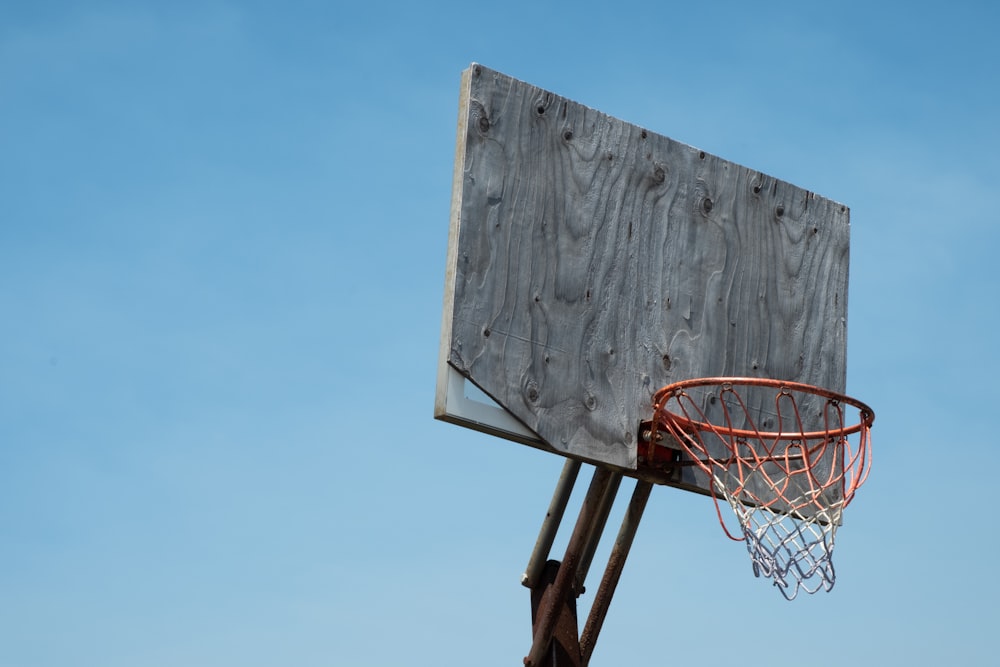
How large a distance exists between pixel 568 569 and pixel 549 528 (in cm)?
33

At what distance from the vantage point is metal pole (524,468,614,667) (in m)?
6.60

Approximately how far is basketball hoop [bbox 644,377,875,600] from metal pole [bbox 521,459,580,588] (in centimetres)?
70

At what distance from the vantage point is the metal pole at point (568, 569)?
660 centimetres

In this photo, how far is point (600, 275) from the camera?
20.7 ft

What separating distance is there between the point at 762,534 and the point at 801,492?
0.52 metres

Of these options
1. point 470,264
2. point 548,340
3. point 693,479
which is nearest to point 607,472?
point 693,479

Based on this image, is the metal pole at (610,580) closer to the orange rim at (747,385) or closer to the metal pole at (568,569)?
the metal pole at (568,569)

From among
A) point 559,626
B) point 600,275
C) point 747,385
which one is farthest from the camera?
point 559,626

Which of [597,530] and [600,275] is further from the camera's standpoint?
[597,530]

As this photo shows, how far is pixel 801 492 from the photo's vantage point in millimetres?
6695

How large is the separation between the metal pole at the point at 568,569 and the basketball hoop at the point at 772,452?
0.44 metres

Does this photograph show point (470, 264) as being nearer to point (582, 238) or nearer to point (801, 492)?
point (582, 238)

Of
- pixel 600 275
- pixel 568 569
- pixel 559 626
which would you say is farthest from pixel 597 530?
pixel 600 275

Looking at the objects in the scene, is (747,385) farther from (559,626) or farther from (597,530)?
(559,626)
